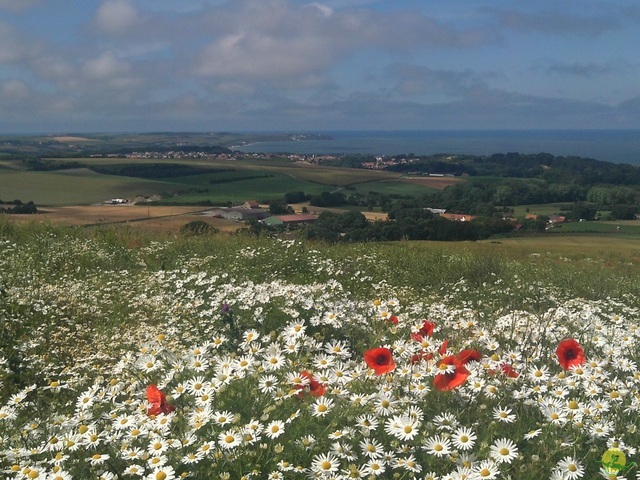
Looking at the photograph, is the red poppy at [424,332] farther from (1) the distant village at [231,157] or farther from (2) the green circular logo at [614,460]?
(1) the distant village at [231,157]

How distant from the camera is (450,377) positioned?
322 cm

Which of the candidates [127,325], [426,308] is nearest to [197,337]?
[127,325]

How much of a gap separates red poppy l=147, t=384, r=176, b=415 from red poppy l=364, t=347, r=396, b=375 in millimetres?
1083

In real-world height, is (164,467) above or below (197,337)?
above

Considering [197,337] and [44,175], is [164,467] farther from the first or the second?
[44,175]

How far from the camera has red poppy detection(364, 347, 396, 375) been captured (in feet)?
11.3

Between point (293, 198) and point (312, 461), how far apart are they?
85.1ft

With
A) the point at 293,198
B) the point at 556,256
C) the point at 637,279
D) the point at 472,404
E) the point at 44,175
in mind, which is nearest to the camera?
the point at 472,404

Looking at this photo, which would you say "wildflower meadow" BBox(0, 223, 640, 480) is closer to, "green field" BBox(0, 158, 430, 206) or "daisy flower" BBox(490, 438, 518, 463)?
"daisy flower" BBox(490, 438, 518, 463)

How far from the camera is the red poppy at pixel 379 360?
135 inches

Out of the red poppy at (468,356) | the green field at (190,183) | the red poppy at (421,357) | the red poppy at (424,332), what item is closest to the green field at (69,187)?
the green field at (190,183)

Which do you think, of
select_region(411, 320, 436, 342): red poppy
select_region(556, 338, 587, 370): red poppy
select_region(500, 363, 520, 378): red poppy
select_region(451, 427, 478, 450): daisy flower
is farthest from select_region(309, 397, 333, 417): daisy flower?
select_region(556, 338, 587, 370): red poppy

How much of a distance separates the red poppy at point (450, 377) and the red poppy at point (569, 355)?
2.36 ft

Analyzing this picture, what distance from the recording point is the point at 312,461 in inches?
104
